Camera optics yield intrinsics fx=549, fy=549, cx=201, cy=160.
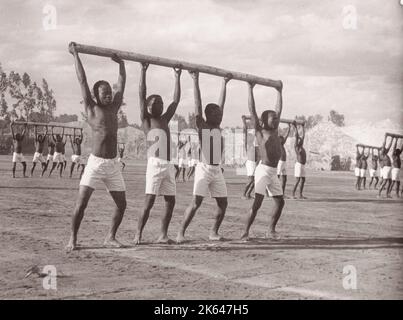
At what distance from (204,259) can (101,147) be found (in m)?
2.12

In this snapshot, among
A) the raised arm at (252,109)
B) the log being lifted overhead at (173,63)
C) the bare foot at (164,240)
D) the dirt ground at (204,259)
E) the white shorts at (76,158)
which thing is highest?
the log being lifted overhead at (173,63)

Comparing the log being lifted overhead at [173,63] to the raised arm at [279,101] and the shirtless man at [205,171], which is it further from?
the shirtless man at [205,171]

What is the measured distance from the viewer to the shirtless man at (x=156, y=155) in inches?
322

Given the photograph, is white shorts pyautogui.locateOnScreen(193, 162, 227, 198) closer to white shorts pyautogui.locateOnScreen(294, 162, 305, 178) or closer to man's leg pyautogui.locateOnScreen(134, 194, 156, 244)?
man's leg pyautogui.locateOnScreen(134, 194, 156, 244)

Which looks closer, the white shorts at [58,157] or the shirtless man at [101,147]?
the shirtless man at [101,147]

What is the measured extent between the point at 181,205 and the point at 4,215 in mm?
4827

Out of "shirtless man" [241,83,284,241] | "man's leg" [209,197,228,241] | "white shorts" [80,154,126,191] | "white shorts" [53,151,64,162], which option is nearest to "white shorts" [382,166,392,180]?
"shirtless man" [241,83,284,241]

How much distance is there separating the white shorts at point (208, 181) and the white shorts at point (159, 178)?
496 millimetres

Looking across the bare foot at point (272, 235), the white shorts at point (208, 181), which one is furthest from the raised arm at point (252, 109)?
the bare foot at point (272, 235)

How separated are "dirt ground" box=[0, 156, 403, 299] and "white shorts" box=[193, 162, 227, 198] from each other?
80 centimetres

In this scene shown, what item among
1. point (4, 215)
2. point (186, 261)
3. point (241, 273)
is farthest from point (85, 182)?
point (4, 215)
